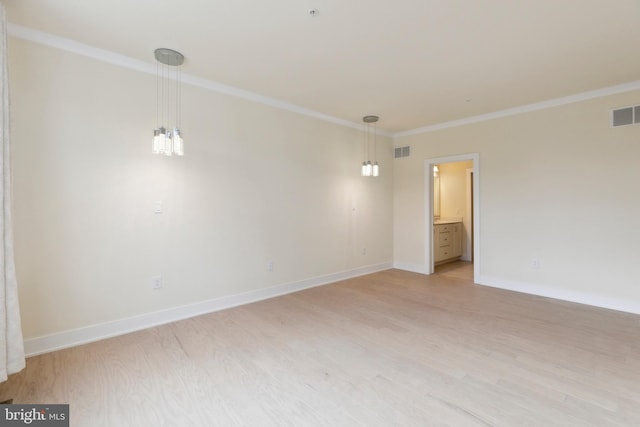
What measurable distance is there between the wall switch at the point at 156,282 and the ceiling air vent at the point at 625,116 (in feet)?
18.4

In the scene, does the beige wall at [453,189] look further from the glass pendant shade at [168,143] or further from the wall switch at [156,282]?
the wall switch at [156,282]

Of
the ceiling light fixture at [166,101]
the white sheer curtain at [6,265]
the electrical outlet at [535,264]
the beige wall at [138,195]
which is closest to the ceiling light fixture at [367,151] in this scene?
the beige wall at [138,195]

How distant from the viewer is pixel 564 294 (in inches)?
155

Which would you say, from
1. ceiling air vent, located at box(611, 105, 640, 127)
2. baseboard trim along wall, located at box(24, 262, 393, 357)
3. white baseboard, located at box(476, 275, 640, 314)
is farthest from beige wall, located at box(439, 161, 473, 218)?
baseboard trim along wall, located at box(24, 262, 393, 357)

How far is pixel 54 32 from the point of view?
250 centimetres

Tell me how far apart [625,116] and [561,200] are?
3.78 feet

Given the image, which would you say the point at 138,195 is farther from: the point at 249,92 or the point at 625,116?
the point at 625,116

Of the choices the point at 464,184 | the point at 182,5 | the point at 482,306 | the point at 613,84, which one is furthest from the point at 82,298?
the point at 464,184

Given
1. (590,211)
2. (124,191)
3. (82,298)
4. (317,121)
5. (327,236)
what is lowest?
(82,298)

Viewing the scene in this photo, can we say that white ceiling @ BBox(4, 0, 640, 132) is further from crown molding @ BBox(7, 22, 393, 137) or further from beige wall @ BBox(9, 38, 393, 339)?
beige wall @ BBox(9, 38, 393, 339)

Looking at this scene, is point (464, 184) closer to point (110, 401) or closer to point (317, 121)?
point (317, 121)

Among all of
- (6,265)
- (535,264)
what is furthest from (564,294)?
(6,265)

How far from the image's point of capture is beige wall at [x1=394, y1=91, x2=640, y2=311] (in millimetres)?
3529

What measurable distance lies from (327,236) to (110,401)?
3313mm
